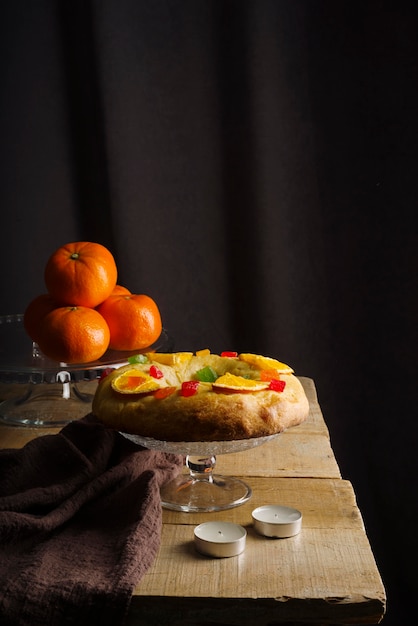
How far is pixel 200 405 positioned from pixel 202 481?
6.8 inches

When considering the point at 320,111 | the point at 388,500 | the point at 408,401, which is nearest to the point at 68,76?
the point at 320,111

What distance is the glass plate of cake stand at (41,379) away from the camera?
1321 millimetres

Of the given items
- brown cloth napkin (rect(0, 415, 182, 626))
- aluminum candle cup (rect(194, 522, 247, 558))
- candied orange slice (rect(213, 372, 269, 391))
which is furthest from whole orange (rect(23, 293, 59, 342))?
aluminum candle cup (rect(194, 522, 247, 558))

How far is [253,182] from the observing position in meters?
1.88

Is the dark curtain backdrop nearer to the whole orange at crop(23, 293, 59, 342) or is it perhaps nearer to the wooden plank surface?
the whole orange at crop(23, 293, 59, 342)

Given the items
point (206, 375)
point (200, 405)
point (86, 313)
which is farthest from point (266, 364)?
point (86, 313)

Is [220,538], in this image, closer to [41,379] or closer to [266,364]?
[266,364]

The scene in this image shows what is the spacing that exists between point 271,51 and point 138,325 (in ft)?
2.48

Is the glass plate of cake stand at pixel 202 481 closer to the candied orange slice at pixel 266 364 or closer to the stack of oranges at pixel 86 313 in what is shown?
the candied orange slice at pixel 266 364

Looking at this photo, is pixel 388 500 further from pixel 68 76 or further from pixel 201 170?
pixel 68 76

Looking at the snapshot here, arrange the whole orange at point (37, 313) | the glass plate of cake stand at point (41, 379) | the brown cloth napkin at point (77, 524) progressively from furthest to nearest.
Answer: the whole orange at point (37, 313) → the glass plate of cake stand at point (41, 379) → the brown cloth napkin at point (77, 524)

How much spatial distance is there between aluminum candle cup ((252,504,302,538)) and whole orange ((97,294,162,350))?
534 mm

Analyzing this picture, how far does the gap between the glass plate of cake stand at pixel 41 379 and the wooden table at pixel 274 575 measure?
0.38 metres

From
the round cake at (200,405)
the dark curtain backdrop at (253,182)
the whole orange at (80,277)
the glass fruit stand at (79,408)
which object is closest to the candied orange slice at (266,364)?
the round cake at (200,405)
